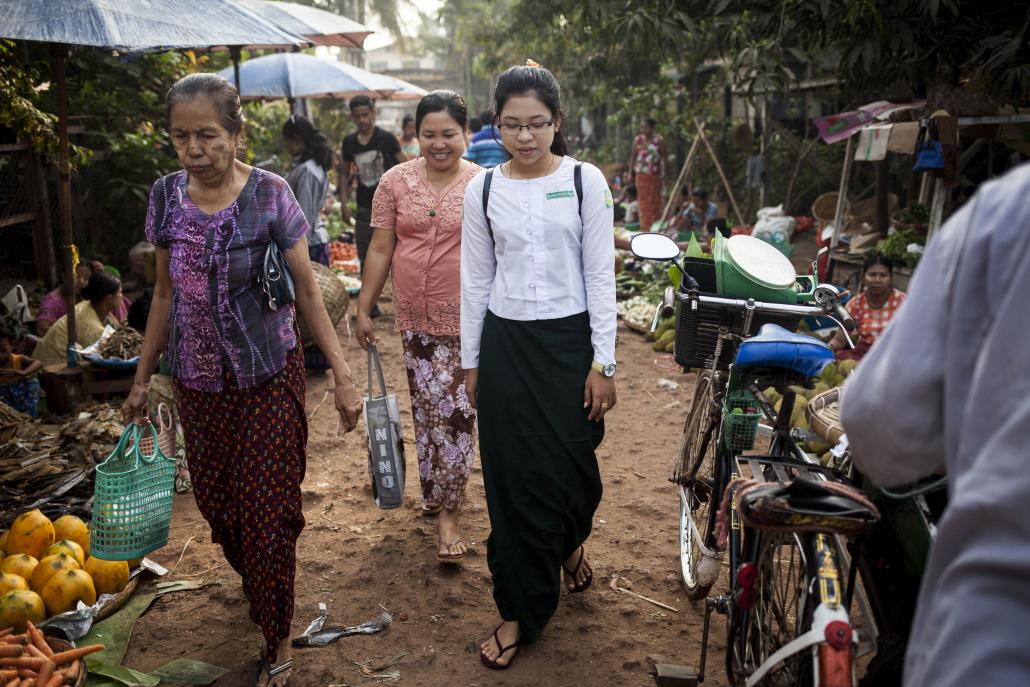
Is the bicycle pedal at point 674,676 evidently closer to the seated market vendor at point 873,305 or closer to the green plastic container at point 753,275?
the green plastic container at point 753,275

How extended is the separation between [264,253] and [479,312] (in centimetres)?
80

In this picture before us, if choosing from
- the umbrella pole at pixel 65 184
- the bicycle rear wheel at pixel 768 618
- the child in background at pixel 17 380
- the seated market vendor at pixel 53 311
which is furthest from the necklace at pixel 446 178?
the seated market vendor at pixel 53 311

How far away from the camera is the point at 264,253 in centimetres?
319

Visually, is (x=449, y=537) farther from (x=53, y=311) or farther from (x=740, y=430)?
(x=53, y=311)

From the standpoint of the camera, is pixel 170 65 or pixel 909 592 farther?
pixel 170 65

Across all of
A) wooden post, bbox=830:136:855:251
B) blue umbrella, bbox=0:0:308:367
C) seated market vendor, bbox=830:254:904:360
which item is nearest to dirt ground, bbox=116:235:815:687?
seated market vendor, bbox=830:254:904:360

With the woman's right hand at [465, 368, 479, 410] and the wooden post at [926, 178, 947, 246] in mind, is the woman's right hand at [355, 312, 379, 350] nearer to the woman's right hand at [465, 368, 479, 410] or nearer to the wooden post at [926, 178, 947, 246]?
the woman's right hand at [465, 368, 479, 410]

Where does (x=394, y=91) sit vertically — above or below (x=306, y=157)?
above

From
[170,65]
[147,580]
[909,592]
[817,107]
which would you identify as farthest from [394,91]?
[909,592]

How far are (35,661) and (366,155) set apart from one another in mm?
6447

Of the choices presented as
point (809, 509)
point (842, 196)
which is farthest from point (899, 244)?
point (809, 509)

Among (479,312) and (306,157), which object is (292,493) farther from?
(306,157)

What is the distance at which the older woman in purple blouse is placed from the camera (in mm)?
3117

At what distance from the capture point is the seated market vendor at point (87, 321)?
6500 mm
